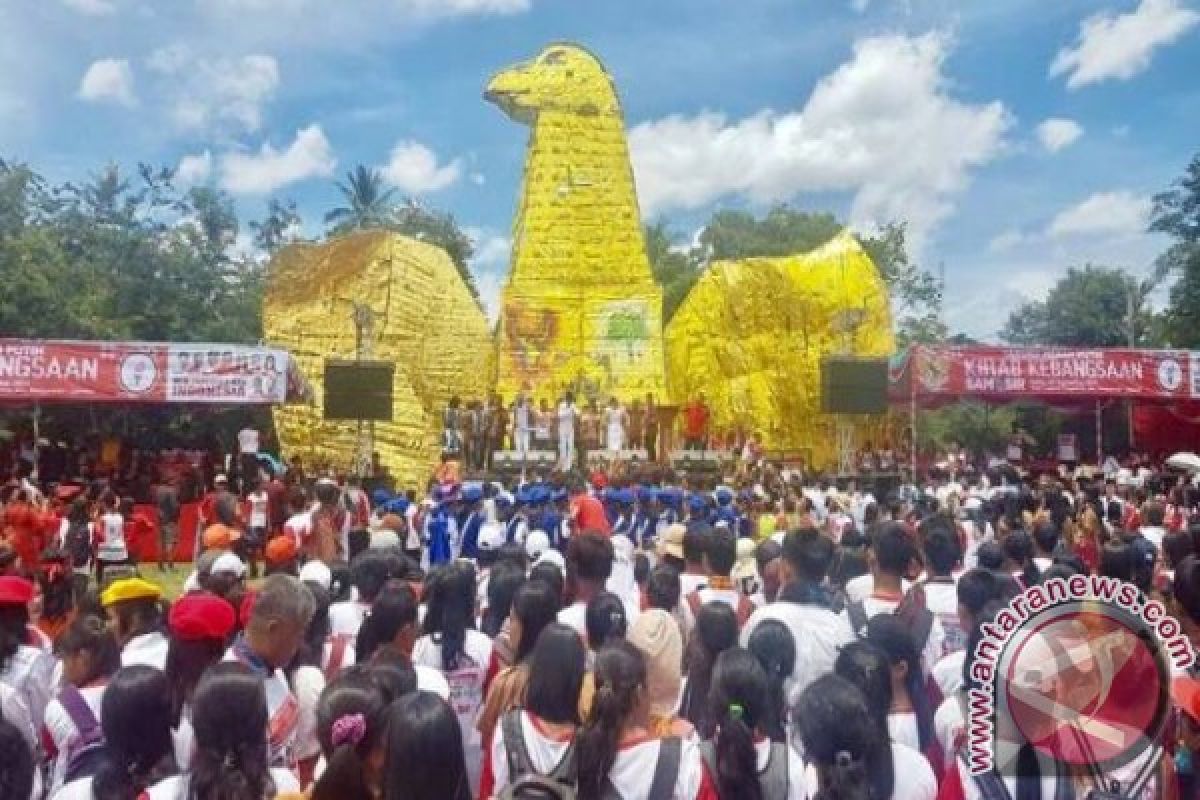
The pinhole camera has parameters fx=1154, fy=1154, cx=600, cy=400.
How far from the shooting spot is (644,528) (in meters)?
11.4

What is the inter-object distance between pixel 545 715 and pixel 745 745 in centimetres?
52

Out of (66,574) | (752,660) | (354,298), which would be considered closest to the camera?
(752,660)

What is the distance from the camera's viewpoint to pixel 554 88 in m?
25.5

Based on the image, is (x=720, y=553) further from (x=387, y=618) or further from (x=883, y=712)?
(x=883, y=712)

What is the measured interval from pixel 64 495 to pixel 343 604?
1186 centimetres

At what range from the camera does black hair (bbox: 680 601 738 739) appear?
3.79 m

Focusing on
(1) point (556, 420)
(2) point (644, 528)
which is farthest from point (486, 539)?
(1) point (556, 420)

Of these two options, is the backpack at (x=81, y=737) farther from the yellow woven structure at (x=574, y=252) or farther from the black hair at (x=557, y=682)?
the yellow woven structure at (x=574, y=252)

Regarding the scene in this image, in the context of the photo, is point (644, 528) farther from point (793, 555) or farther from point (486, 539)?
point (793, 555)

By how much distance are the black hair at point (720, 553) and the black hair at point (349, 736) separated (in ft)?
8.95

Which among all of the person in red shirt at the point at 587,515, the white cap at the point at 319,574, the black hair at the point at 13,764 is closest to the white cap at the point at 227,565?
the white cap at the point at 319,574

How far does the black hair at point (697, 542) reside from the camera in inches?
216

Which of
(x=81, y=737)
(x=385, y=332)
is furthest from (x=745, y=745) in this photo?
(x=385, y=332)

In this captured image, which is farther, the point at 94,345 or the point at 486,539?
the point at 94,345
